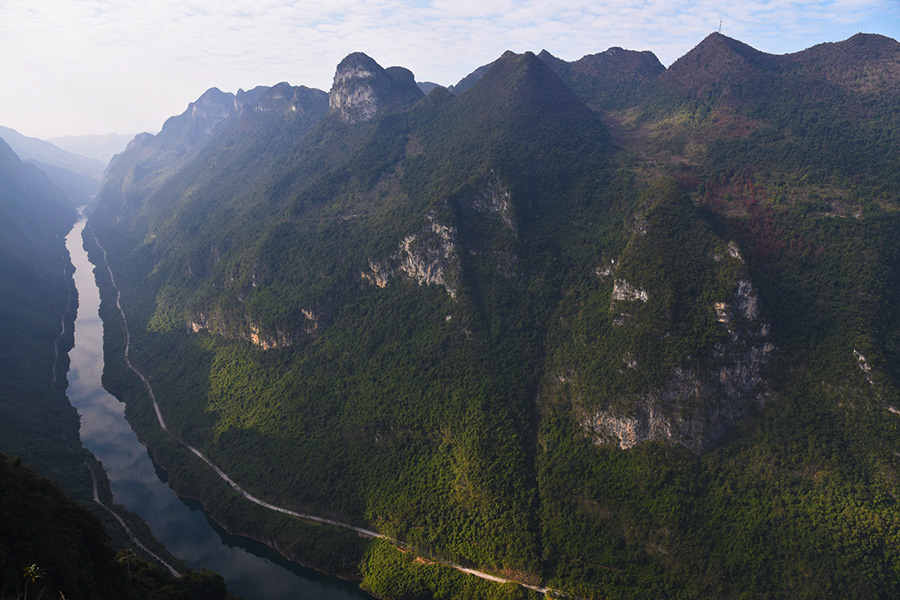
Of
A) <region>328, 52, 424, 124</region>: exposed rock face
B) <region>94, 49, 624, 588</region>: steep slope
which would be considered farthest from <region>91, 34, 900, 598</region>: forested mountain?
<region>328, 52, 424, 124</region>: exposed rock face

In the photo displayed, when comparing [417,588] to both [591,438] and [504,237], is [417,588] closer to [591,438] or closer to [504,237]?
[591,438]

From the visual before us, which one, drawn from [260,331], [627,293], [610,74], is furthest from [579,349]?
[610,74]

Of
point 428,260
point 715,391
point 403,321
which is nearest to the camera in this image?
point 715,391

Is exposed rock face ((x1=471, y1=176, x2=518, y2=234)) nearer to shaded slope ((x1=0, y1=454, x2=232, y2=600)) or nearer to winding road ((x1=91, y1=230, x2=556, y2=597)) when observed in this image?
winding road ((x1=91, y1=230, x2=556, y2=597))

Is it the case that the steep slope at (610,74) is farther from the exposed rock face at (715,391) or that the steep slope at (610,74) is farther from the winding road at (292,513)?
the winding road at (292,513)

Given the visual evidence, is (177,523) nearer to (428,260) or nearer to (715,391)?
(428,260)
